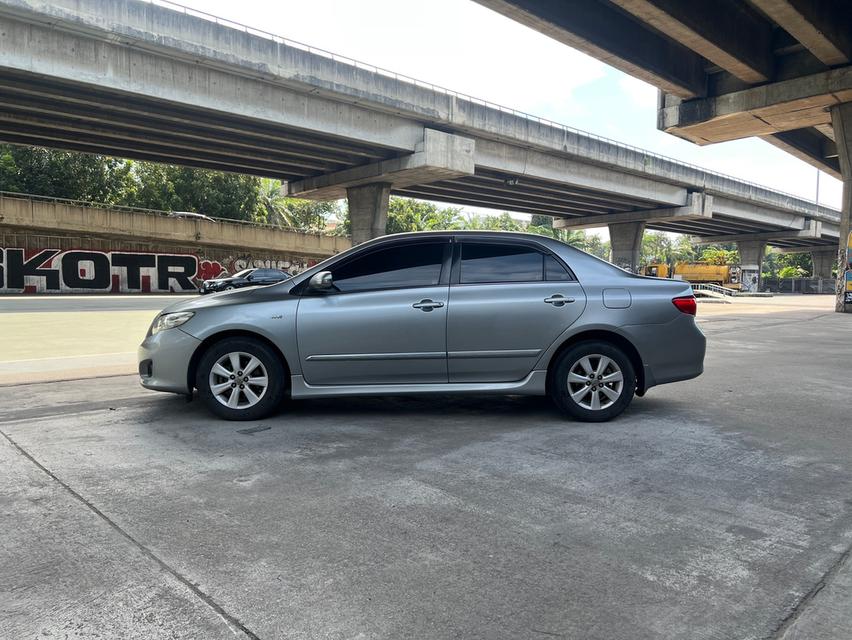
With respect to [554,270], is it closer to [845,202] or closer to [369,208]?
[845,202]

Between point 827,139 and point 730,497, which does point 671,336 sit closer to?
point 730,497

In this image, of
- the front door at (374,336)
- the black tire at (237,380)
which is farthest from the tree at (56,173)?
the front door at (374,336)

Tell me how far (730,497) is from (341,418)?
314cm

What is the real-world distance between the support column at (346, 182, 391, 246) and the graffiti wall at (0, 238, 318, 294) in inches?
584

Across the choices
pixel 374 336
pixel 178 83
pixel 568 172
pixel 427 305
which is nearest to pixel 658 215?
pixel 568 172

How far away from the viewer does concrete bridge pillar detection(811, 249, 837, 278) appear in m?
82.9

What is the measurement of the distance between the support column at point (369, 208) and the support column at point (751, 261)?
49886 mm

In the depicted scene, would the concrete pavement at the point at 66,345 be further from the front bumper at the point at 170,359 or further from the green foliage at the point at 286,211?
the green foliage at the point at 286,211

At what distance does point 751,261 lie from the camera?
69375 mm

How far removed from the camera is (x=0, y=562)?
269 cm

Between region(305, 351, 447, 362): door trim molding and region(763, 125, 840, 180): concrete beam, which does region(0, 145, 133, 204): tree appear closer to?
region(305, 351, 447, 362): door trim molding

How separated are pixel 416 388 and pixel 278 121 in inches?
794

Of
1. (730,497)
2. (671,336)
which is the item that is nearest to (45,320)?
(671,336)

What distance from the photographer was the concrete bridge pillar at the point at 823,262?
82.9 metres
